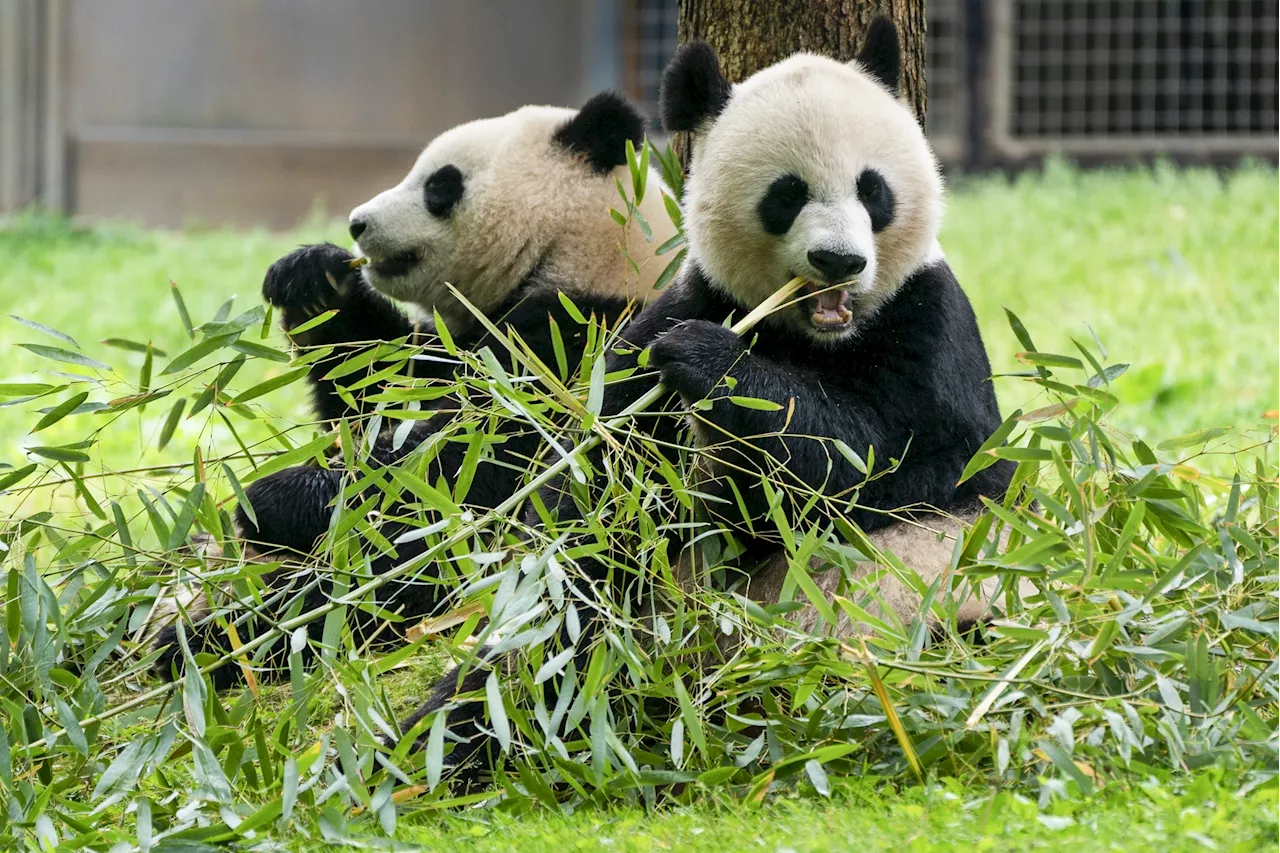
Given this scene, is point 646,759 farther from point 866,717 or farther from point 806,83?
point 806,83

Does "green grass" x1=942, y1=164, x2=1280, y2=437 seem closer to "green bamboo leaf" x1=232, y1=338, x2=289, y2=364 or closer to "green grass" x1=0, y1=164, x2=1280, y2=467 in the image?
"green grass" x1=0, y1=164, x2=1280, y2=467

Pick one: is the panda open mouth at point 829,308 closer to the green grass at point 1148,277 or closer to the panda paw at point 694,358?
the panda paw at point 694,358

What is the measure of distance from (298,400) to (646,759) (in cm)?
404

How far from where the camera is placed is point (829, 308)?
306cm

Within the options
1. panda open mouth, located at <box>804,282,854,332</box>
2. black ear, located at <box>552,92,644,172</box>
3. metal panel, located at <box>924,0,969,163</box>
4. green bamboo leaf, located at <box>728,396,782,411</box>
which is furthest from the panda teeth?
metal panel, located at <box>924,0,969,163</box>

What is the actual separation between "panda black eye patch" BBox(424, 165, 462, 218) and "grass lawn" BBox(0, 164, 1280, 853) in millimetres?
991

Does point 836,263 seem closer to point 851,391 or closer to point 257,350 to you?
point 851,391

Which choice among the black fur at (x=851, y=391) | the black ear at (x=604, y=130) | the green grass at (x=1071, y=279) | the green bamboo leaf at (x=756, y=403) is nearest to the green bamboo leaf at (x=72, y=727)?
the black fur at (x=851, y=391)

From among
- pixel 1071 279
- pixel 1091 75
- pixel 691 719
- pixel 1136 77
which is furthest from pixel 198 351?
pixel 1091 75

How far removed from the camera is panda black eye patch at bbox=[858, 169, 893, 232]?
121 inches

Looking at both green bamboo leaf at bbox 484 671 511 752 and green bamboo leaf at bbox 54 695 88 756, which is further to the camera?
green bamboo leaf at bbox 54 695 88 756

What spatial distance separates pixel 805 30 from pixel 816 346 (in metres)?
1.08

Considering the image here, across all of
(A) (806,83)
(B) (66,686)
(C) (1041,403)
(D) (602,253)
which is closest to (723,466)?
(A) (806,83)

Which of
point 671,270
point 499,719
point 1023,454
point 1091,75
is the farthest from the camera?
point 1091,75
